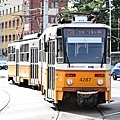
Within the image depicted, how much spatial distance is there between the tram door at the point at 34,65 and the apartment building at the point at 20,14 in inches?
1967

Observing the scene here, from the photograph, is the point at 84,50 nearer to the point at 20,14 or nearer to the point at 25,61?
the point at 25,61

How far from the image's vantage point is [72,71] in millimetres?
16453

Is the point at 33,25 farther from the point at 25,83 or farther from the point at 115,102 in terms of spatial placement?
the point at 115,102

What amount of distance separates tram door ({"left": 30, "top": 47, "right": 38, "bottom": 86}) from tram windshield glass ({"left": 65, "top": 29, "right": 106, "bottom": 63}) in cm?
1156

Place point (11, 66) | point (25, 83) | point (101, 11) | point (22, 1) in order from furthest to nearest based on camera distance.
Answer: point (22, 1)
point (101, 11)
point (11, 66)
point (25, 83)

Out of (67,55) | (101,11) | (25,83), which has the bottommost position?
(25,83)

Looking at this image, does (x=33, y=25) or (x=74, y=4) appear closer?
(x=74, y=4)

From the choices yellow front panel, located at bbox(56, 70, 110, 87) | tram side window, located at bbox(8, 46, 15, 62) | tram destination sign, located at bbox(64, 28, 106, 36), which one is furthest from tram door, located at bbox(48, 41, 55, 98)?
tram side window, located at bbox(8, 46, 15, 62)

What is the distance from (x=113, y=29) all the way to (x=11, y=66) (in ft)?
111

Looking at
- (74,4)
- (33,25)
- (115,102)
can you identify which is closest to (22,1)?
(33,25)

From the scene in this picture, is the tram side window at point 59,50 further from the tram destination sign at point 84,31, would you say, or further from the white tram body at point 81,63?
the tram destination sign at point 84,31

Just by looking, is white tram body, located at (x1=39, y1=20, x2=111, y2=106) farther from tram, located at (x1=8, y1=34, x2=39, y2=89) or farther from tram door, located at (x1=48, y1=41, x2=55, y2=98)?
tram, located at (x1=8, y1=34, x2=39, y2=89)

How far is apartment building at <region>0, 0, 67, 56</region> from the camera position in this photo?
85.4 m

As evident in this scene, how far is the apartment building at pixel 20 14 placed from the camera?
85.4 meters
